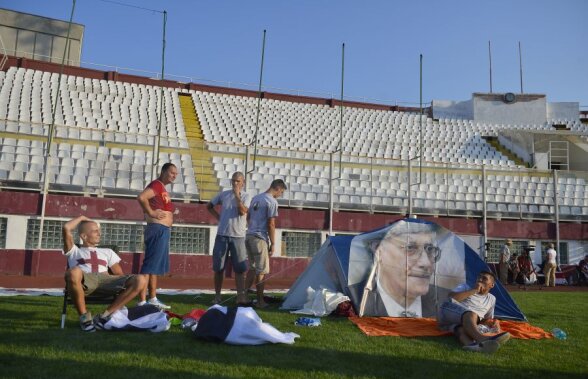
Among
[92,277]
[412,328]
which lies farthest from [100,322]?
[412,328]

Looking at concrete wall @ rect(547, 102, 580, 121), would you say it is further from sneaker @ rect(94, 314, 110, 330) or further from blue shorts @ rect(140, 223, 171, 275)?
sneaker @ rect(94, 314, 110, 330)

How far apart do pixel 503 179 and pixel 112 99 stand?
16889mm

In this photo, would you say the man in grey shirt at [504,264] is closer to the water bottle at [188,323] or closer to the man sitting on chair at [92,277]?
the water bottle at [188,323]

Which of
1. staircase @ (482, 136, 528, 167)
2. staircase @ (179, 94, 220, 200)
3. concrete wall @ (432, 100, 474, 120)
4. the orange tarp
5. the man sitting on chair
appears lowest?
the orange tarp

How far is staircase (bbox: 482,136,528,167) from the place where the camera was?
959 inches

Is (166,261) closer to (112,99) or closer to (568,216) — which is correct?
(568,216)

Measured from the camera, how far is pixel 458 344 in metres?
5.14

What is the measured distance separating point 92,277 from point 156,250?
93 cm

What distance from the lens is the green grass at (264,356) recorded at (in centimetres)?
362

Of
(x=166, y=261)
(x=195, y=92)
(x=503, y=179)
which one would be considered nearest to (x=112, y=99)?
(x=195, y=92)

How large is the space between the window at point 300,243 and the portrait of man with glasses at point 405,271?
8115 millimetres

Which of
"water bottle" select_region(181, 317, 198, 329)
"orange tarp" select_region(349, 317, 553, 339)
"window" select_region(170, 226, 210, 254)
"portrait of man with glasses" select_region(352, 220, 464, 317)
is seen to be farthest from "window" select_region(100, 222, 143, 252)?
"water bottle" select_region(181, 317, 198, 329)

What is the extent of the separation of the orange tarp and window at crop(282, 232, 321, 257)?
343 inches

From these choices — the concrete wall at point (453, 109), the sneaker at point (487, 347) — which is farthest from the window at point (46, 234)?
the concrete wall at point (453, 109)
